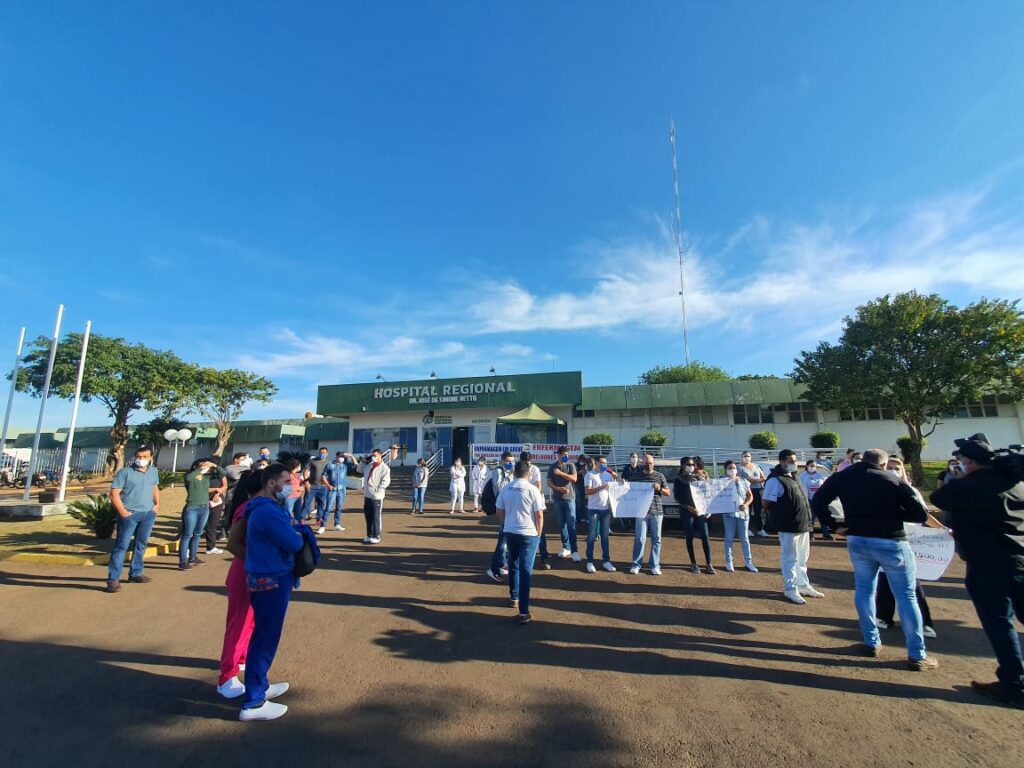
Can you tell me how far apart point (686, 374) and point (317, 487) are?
44176 mm

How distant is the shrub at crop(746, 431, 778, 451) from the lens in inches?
920

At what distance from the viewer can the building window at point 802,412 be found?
83.1 feet

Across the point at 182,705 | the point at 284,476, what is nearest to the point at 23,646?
the point at 182,705

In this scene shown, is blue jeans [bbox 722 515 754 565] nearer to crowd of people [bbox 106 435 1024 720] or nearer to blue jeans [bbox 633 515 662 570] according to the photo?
crowd of people [bbox 106 435 1024 720]

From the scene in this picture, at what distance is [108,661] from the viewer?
13.6ft

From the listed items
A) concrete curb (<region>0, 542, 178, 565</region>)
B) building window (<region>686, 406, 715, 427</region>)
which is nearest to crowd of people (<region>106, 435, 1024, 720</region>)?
concrete curb (<region>0, 542, 178, 565</region>)

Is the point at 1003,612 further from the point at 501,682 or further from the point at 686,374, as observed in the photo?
the point at 686,374

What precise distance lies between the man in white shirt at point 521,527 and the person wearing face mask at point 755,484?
17.4ft

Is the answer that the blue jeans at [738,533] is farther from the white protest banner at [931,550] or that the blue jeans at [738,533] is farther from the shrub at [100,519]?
the shrub at [100,519]

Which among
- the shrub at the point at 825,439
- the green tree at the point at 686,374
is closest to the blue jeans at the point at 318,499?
the shrub at the point at 825,439

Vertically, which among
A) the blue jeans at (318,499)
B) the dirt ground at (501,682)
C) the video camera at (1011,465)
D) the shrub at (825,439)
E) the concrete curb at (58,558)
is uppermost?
the shrub at (825,439)

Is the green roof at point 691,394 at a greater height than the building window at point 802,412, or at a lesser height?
greater

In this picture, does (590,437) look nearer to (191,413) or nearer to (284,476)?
(284,476)

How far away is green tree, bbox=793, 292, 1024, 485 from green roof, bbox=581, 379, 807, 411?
378 centimetres
